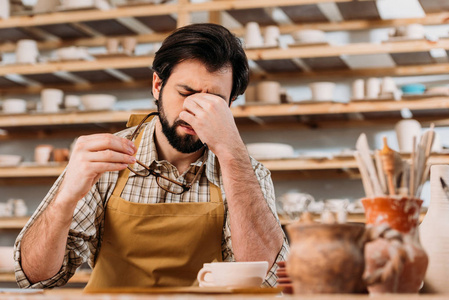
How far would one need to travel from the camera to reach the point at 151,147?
2.10m

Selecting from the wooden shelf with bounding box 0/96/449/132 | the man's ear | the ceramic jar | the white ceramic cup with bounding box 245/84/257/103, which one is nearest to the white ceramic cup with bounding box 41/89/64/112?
the wooden shelf with bounding box 0/96/449/132

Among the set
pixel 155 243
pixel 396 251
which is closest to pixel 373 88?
pixel 155 243

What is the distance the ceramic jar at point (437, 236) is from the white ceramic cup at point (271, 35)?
2579mm

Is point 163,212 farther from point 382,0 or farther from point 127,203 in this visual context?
point 382,0

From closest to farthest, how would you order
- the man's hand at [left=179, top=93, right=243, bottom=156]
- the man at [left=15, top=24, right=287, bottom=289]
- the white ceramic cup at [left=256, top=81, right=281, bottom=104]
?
the man at [left=15, top=24, right=287, bottom=289] < the man's hand at [left=179, top=93, right=243, bottom=156] < the white ceramic cup at [left=256, top=81, right=281, bottom=104]

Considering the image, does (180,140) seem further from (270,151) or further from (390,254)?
(270,151)

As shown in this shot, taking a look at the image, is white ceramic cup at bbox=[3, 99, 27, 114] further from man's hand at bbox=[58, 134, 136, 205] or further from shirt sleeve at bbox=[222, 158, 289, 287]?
man's hand at bbox=[58, 134, 136, 205]

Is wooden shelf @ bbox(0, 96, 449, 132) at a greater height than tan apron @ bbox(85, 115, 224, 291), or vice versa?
wooden shelf @ bbox(0, 96, 449, 132)

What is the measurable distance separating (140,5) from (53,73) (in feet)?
2.57

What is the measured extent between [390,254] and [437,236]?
296 millimetres

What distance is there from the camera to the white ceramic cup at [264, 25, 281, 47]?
12.0 ft

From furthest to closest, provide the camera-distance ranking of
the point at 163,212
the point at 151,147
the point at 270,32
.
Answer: the point at 270,32 < the point at 151,147 < the point at 163,212

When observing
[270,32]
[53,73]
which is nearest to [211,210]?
[270,32]

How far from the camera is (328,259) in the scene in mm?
820
